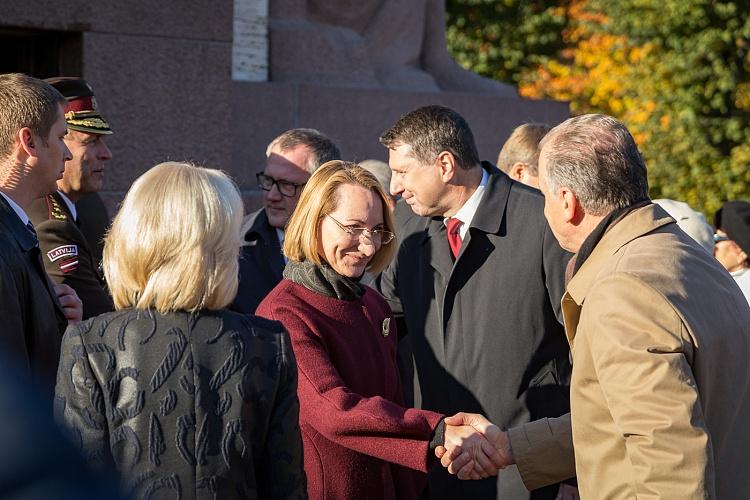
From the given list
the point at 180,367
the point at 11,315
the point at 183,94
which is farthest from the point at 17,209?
the point at 183,94

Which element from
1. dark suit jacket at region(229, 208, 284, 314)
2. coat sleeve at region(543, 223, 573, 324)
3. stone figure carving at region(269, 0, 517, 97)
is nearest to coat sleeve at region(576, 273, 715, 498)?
coat sleeve at region(543, 223, 573, 324)

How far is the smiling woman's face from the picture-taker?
3.54 meters

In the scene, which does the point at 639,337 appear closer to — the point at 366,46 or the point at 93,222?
the point at 93,222

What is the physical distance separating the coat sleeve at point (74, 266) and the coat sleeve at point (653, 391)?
6.83 feet

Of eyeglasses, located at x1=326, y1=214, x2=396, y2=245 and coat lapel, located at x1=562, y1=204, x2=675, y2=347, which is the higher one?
coat lapel, located at x1=562, y1=204, x2=675, y2=347

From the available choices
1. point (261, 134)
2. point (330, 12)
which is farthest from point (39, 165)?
point (330, 12)

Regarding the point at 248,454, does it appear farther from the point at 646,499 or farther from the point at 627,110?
the point at 627,110

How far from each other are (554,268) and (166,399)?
6.81ft

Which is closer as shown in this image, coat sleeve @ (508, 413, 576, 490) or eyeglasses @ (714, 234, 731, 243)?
coat sleeve @ (508, 413, 576, 490)

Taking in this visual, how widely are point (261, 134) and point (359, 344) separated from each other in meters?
4.22

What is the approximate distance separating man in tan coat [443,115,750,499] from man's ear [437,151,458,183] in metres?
1.32

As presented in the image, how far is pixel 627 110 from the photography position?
2008 centimetres

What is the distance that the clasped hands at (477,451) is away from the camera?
354 centimetres

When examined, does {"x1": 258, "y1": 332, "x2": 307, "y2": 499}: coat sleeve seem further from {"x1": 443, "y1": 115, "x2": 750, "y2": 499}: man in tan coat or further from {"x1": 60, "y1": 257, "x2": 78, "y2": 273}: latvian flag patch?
{"x1": 60, "y1": 257, "x2": 78, "y2": 273}: latvian flag patch
